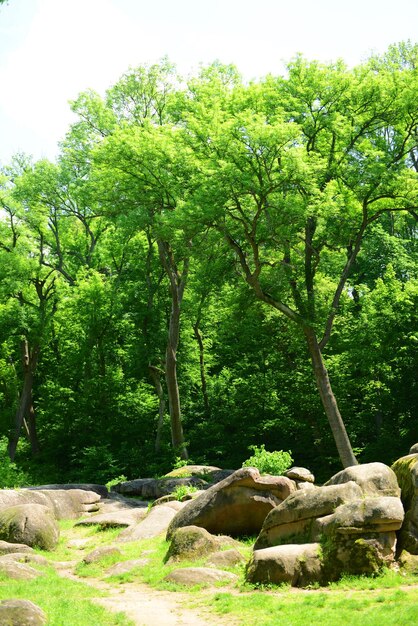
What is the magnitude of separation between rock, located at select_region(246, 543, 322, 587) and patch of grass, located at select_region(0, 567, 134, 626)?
2689 mm

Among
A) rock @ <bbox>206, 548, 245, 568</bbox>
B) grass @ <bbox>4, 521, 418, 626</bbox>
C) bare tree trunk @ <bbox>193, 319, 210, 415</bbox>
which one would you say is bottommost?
grass @ <bbox>4, 521, 418, 626</bbox>

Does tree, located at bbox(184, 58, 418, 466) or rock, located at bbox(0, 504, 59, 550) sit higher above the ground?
tree, located at bbox(184, 58, 418, 466)

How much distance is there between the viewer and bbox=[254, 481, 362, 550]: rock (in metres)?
12.9

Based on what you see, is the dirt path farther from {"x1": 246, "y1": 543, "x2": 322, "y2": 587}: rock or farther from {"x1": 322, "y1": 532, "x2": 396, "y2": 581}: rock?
{"x1": 322, "y1": 532, "x2": 396, "y2": 581}: rock

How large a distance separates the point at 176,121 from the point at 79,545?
19144mm

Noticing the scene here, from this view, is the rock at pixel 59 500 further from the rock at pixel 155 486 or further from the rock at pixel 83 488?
the rock at pixel 155 486

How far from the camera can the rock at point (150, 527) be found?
17.7 meters

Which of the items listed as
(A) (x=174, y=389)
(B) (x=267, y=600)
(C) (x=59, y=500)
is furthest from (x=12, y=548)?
(A) (x=174, y=389)

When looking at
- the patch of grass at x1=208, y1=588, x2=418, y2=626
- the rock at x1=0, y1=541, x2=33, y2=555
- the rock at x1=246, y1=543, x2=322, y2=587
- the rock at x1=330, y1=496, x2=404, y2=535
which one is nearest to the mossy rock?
the rock at x1=330, y1=496, x2=404, y2=535

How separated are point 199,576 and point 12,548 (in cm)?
507

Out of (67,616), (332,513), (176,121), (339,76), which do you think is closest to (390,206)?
(339,76)

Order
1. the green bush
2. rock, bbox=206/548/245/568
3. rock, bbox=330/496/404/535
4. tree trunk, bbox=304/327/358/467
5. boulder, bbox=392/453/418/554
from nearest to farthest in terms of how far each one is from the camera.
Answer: rock, bbox=330/496/404/535 < boulder, bbox=392/453/418/554 < rock, bbox=206/548/245/568 < the green bush < tree trunk, bbox=304/327/358/467

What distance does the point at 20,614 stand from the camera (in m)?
8.77

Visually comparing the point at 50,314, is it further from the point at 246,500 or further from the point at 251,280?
the point at 246,500
